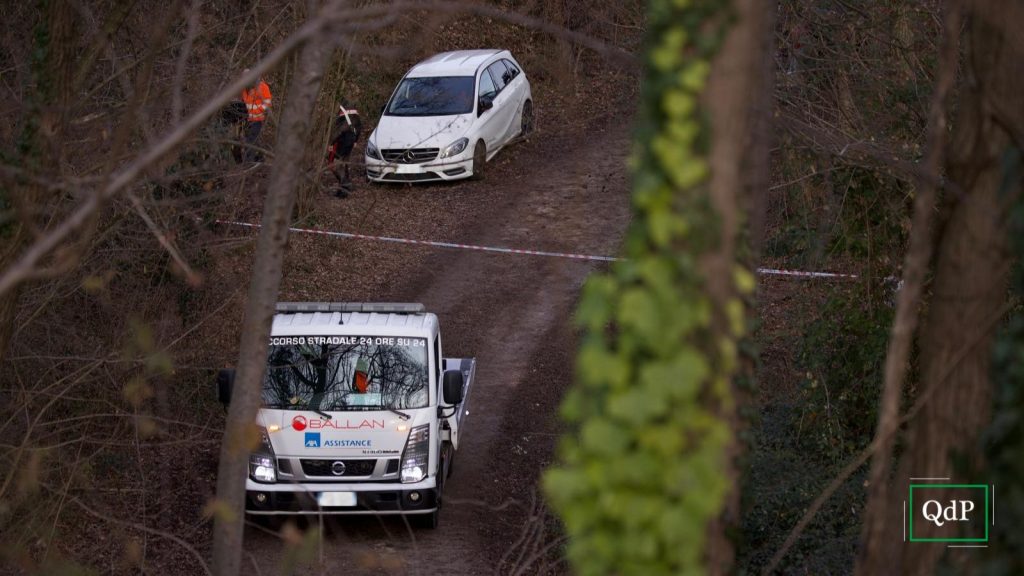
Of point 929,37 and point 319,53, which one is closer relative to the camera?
point 319,53

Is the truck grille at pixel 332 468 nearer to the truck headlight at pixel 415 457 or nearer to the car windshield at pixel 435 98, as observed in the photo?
the truck headlight at pixel 415 457

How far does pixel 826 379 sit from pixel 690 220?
8159 mm

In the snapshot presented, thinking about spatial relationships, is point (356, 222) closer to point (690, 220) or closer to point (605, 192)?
point (605, 192)

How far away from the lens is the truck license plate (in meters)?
9.81

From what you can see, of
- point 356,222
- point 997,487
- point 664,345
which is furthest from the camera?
point 356,222

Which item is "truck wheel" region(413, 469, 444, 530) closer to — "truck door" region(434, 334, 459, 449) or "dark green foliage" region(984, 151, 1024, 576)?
"truck door" region(434, 334, 459, 449)

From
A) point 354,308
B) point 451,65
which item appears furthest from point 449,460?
point 451,65

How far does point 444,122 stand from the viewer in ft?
63.8

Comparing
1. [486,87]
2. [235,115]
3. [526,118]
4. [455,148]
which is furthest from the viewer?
[526,118]

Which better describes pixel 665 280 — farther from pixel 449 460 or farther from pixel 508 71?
pixel 508 71

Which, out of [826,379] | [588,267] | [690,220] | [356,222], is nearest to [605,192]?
[588,267]

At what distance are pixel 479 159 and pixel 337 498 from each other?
11.4m

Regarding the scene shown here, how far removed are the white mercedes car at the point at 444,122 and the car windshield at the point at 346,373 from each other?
8880 millimetres

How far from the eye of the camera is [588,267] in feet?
56.2
